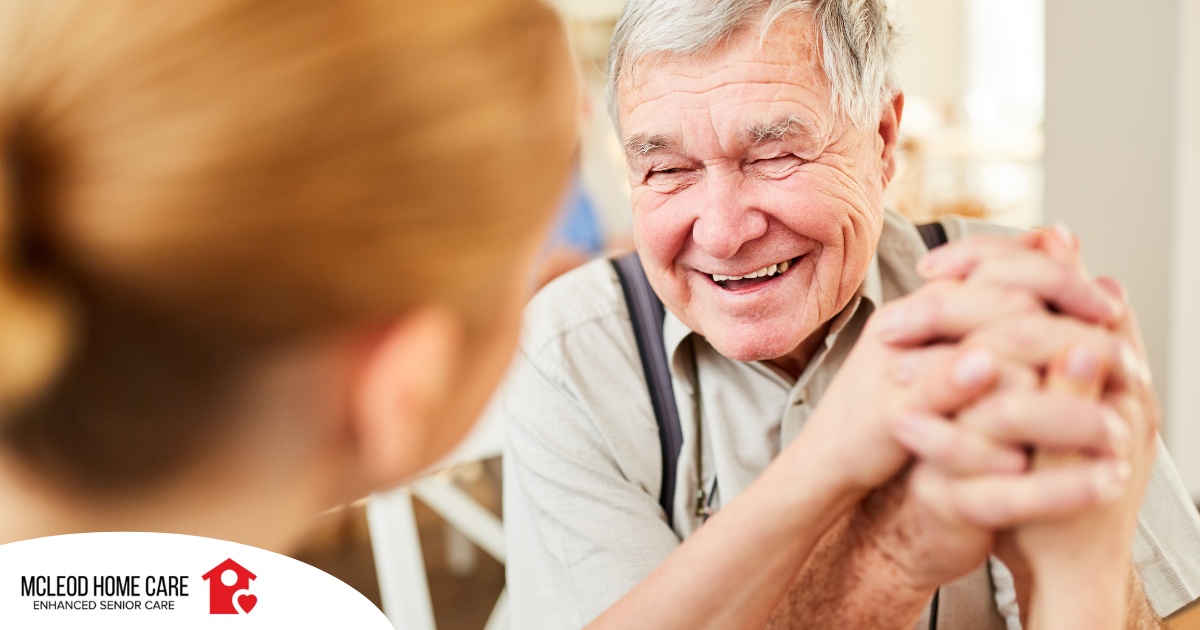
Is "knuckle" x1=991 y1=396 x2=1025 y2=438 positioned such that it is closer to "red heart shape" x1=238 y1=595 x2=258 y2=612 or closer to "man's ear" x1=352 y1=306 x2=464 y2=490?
"man's ear" x1=352 y1=306 x2=464 y2=490

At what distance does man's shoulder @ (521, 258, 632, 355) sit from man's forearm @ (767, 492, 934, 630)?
0.45 metres

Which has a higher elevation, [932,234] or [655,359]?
[932,234]

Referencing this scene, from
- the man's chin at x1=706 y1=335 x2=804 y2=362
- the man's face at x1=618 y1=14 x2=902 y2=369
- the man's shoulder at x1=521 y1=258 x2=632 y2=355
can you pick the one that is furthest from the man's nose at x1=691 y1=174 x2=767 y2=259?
the man's shoulder at x1=521 y1=258 x2=632 y2=355

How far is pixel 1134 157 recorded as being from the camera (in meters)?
2.72

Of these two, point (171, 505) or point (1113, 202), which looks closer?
point (171, 505)

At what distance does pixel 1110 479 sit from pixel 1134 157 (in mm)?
2331

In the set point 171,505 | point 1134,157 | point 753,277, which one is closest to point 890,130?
point 753,277

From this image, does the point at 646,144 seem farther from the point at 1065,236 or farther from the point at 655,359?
the point at 1065,236

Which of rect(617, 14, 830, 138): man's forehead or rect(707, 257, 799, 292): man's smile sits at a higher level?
rect(617, 14, 830, 138): man's forehead

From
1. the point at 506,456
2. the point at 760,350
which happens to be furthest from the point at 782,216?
the point at 506,456

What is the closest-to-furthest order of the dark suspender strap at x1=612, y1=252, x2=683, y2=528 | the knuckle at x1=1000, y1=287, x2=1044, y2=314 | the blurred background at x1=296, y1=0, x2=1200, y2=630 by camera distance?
the knuckle at x1=1000, y1=287, x2=1044, y2=314
the dark suspender strap at x1=612, y1=252, x2=683, y2=528
the blurred background at x1=296, y1=0, x2=1200, y2=630

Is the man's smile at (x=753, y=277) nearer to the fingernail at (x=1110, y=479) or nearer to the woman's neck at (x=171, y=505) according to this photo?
the fingernail at (x=1110, y=479)

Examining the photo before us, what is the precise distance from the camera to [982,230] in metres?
1.37

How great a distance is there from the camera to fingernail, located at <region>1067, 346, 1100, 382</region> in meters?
0.74
